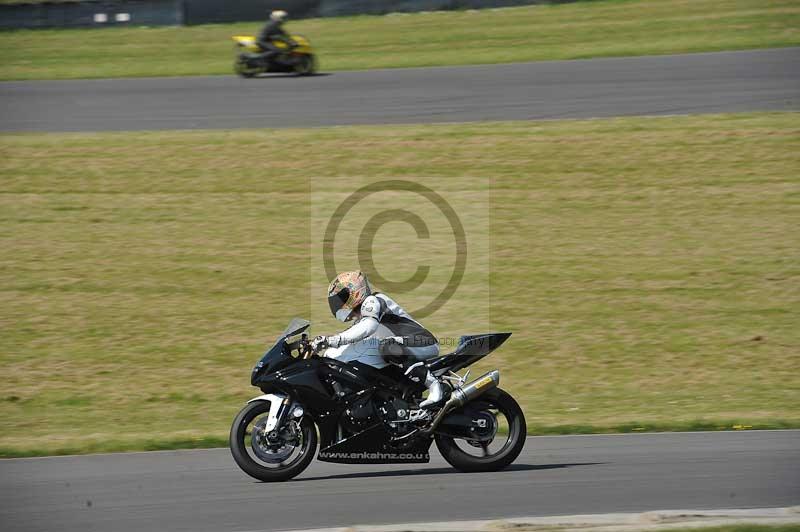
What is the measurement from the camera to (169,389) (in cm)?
1259

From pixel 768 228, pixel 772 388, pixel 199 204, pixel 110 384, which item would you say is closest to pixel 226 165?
pixel 199 204

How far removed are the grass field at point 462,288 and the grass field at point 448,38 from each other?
21.3ft

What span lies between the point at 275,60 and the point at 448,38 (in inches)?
217

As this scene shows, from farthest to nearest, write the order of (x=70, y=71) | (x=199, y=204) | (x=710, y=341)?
(x=70, y=71)
(x=199, y=204)
(x=710, y=341)

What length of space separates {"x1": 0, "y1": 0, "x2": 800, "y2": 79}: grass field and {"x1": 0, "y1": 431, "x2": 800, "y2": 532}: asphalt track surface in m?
18.7

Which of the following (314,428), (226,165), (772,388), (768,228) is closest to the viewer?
(314,428)

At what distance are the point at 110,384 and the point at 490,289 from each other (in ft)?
19.0

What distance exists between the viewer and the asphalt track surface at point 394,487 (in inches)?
305

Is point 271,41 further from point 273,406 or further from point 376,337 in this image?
point 273,406

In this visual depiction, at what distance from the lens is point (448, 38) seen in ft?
97.1

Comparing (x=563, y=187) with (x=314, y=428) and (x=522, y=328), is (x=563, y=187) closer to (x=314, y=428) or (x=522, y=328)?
(x=522, y=328)

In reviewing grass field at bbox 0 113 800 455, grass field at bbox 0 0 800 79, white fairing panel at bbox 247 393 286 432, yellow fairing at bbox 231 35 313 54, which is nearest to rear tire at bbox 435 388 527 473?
white fairing panel at bbox 247 393 286 432

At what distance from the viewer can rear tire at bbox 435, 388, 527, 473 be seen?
882cm

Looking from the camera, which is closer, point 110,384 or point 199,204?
point 110,384
